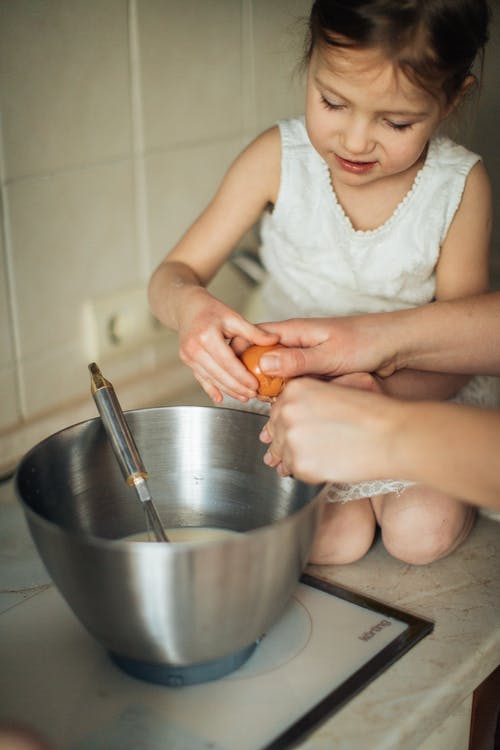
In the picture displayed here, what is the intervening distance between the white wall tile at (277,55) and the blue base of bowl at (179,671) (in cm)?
86

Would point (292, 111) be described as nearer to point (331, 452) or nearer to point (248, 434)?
point (248, 434)

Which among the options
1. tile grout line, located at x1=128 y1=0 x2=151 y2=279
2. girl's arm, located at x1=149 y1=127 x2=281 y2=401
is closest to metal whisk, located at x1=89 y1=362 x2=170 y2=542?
girl's arm, located at x1=149 y1=127 x2=281 y2=401

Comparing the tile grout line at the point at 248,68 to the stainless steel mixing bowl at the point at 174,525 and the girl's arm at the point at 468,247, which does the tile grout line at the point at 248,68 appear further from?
the stainless steel mixing bowl at the point at 174,525

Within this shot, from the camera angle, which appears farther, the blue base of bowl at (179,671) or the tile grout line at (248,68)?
the tile grout line at (248,68)

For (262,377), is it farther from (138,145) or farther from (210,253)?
(138,145)

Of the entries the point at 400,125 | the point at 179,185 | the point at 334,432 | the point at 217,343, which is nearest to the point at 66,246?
the point at 179,185

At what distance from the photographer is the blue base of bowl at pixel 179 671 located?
68 cm

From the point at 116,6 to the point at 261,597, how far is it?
0.75 meters

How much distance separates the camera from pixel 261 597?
0.62 metres

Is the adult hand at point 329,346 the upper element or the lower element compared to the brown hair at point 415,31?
lower

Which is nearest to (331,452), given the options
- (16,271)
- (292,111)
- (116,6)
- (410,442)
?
(410,442)

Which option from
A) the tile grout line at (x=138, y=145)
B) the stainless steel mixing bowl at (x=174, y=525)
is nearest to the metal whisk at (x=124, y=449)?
the stainless steel mixing bowl at (x=174, y=525)

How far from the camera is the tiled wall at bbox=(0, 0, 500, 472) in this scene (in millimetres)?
995

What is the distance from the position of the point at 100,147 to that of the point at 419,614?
67cm
